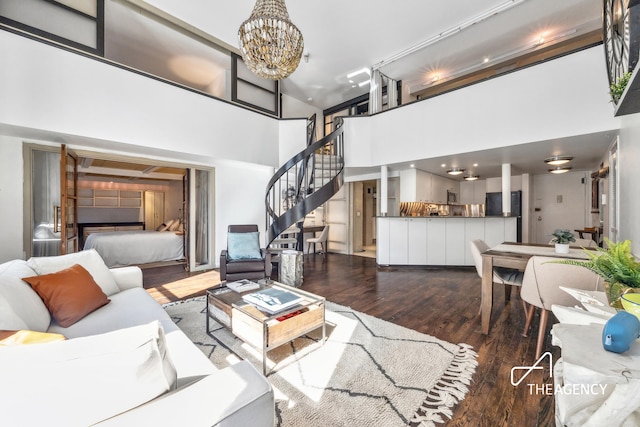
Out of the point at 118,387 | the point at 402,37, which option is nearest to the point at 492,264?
the point at 118,387

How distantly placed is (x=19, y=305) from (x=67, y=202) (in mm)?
2844

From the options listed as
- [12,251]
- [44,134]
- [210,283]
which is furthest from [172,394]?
[12,251]

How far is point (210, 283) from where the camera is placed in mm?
4266

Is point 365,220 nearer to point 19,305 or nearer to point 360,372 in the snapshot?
point 360,372

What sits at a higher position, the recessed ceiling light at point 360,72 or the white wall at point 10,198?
the recessed ceiling light at point 360,72

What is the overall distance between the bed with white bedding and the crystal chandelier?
4889 mm

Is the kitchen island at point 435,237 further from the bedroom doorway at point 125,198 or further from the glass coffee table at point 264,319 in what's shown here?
the bedroom doorway at point 125,198

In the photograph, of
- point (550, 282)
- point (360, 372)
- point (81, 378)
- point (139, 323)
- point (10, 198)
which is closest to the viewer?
point (81, 378)

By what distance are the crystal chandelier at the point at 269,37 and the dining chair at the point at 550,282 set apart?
288cm

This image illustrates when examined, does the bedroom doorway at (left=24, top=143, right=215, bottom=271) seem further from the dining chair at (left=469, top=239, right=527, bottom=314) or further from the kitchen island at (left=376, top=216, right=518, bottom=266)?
the dining chair at (left=469, top=239, right=527, bottom=314)

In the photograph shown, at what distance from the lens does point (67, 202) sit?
363cm

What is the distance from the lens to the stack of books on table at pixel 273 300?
2.06m

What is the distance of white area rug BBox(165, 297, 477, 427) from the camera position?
154 centimetres

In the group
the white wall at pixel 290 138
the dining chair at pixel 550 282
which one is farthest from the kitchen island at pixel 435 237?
the dining chair at pixel 550 282
